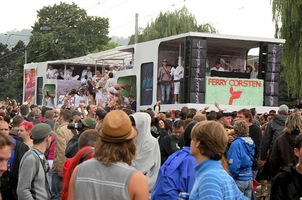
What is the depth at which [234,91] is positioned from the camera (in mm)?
22578

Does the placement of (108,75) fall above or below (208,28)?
below

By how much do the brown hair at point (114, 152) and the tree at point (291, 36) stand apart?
85.1ft

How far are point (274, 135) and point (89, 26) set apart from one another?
70.9 meters

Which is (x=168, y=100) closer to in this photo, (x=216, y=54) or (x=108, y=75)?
(x=216, y=54)

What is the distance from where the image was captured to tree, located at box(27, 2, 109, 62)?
7581 centimetres

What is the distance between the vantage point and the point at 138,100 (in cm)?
2528

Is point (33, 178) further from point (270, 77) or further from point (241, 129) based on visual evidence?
point (270, 77)

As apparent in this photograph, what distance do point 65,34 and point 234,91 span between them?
5839 cm

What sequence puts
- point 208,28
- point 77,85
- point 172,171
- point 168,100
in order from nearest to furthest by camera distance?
point 172,171, point 168,100, point 77,85, point 208,28

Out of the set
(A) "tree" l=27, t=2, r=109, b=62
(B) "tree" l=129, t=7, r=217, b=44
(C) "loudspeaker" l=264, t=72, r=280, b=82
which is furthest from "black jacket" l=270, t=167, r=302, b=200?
(A) "tree" l=27, t=2, r=109, b=62

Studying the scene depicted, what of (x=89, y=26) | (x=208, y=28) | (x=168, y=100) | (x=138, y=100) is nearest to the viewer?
(x=168, y=100)

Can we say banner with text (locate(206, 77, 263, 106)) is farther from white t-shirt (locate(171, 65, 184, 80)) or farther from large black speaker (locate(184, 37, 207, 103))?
white t-shirt (locate(171, 65, 184, 80))

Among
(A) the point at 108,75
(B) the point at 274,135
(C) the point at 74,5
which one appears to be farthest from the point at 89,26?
(B) the point at 274,135

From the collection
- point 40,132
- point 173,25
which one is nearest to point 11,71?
point 173,25
